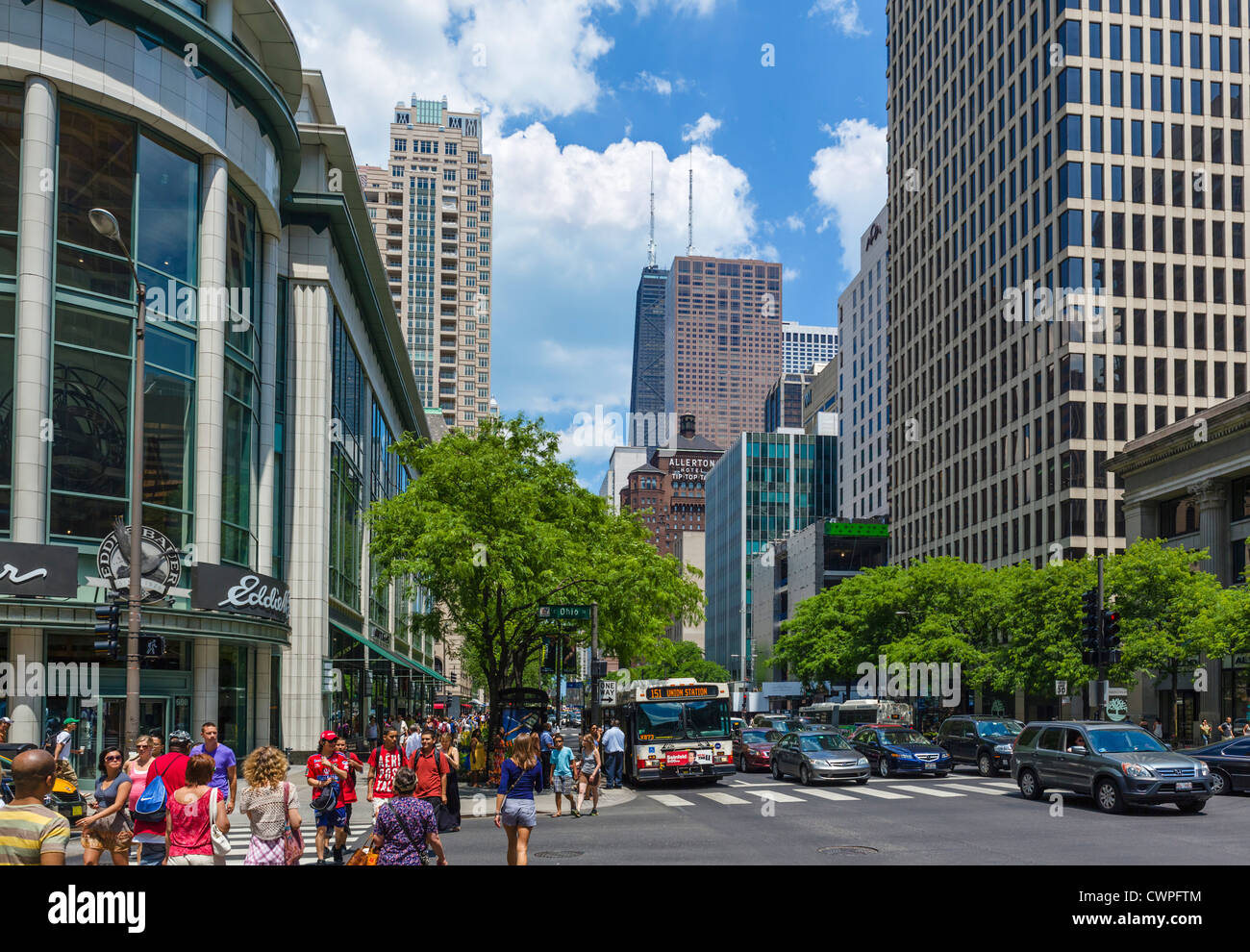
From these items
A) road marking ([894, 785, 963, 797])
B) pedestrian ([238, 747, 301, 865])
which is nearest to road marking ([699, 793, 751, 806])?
road marking ([894, 785, 963, 797])

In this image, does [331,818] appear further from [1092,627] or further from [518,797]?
[1092,627]

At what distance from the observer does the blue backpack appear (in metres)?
10.6

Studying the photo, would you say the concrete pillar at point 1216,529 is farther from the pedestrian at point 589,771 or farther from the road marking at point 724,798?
the pedestrian at point 589,771

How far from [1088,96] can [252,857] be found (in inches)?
2921

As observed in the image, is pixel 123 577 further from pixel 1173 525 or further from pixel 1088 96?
pixel 1088 96

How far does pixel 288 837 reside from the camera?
1086cm

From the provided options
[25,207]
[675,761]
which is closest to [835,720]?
[675,761]

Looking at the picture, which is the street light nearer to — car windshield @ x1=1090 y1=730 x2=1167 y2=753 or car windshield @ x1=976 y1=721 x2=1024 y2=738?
car windshield @ x1=1090 y1=730 x2=1167 y2=753

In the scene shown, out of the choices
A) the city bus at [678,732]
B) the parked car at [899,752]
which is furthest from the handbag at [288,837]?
the parked car at [899,752]

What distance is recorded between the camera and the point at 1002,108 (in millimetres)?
80625

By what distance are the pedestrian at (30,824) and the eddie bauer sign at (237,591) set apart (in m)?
24.0

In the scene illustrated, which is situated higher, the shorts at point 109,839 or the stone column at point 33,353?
the stone column at point 33,353

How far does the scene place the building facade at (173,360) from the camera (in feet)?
86.7

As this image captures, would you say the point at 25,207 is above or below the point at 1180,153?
below
